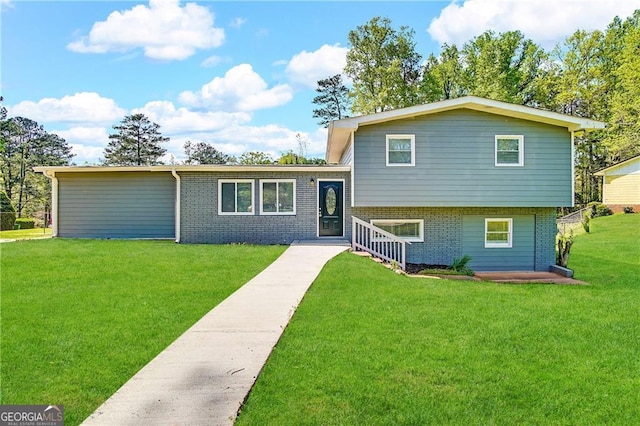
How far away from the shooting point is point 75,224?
15750 millimetres

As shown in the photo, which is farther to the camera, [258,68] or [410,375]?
[258,68]

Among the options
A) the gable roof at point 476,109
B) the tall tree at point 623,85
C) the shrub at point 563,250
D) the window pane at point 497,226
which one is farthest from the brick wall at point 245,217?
the tall tree at point 623,85

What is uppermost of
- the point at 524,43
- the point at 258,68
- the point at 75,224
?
the point at 524,43

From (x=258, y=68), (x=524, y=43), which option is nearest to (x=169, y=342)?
(x=258, y=68)

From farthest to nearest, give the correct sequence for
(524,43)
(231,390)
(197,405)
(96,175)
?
(524,43) < (96,175) < (231,390) < (197,405)

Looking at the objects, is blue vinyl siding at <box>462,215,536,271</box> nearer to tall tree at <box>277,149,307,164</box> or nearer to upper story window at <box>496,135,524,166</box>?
upper story window at <box>496,135,524,166</box>

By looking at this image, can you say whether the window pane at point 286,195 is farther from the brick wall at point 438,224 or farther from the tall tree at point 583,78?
the tall tree at point 583,78

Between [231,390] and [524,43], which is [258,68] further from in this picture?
[231,390]

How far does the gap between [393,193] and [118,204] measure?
382 inches

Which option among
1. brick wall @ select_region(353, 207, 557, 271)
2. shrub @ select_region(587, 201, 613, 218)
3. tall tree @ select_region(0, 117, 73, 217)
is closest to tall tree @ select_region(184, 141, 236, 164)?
tall tree @ select_region(0, 117, 73, 217)


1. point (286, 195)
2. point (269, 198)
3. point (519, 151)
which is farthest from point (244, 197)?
point (519, 151)

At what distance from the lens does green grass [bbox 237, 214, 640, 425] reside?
3373mm

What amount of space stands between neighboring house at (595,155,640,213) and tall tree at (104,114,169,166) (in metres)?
39.9

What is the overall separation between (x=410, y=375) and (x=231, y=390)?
1.61 m
